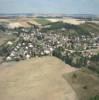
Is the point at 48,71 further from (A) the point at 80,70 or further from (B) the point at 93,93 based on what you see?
(B) the point at 93,93

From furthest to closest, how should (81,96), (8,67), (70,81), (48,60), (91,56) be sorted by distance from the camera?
1. (91,56)
2. (48,60)
3. (8,67)
4. (70,81)
5. (81,96)

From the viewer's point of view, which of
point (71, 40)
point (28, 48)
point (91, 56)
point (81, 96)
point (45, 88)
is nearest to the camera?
point (81, 96)

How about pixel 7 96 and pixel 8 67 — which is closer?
pixel 7 96

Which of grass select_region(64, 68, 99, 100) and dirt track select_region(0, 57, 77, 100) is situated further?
dirt track select_region(0, 57, 77, 100)

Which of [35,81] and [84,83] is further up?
[84,83]

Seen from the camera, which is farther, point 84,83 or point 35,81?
point 35,81

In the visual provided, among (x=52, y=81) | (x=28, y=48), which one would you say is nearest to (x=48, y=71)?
(x=52, y=81)
